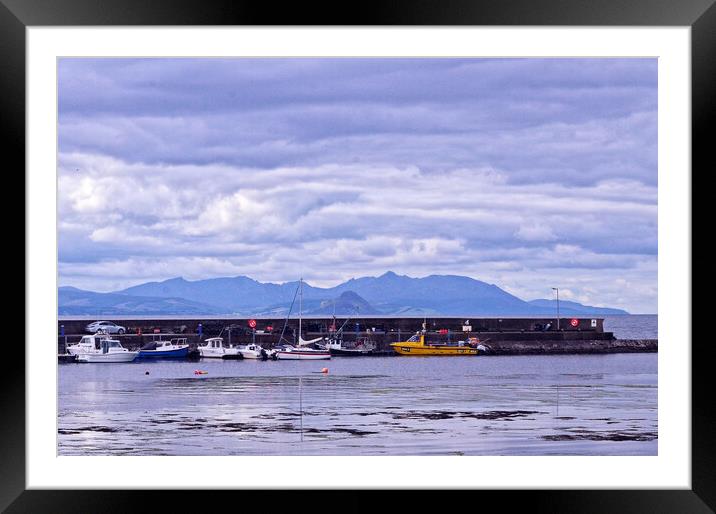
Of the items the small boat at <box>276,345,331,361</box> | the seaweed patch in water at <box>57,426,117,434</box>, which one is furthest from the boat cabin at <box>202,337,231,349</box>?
the seaweed patch in water at <box>57,426,117,434</box>

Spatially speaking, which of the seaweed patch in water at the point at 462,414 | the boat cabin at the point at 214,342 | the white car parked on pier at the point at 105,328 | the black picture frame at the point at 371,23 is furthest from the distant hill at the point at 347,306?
the black picture frame at the point at 371,23

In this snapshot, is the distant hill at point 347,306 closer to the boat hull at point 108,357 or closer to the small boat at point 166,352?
the small boat at point 166,352

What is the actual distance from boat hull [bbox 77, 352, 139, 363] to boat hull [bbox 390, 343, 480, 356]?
8.72 m

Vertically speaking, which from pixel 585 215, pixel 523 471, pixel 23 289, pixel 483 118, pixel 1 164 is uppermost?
pixel 483 118

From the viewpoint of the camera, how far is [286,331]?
33.3 meters

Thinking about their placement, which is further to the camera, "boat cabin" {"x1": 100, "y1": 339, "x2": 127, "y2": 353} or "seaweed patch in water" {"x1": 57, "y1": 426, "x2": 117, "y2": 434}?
"boat cabin" {"x1": 100, "y1": 339, "x2": 127, "y2": 353}

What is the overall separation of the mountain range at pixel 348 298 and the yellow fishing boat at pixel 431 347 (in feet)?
56.5

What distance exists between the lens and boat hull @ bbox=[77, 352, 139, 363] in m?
28.3

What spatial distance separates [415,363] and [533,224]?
2335cm

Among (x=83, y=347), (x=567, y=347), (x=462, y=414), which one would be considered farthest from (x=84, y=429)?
(x=567, y=347)

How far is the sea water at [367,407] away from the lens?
13648mm

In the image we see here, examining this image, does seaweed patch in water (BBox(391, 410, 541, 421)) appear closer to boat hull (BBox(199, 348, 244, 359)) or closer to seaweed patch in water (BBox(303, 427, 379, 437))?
seaweed patch in water (BBox(303, 427, 379, 437))

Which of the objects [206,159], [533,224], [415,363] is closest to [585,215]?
[533,224]

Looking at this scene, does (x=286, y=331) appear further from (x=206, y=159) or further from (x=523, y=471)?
(x=523, y=471)
